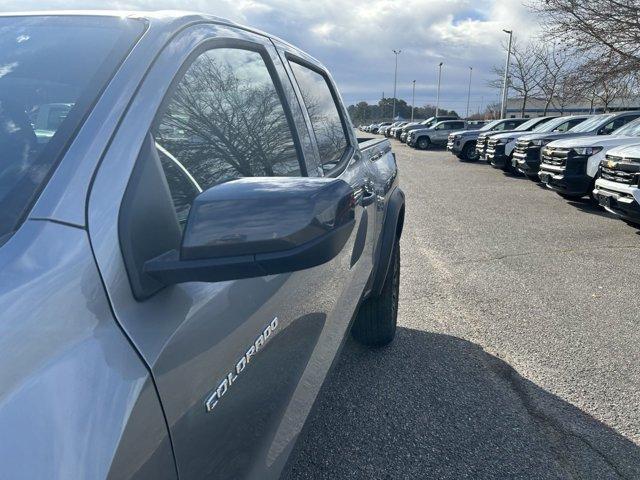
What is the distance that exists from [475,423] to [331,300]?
4.64 ft

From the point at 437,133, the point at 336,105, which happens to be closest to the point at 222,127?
the point at 336,105

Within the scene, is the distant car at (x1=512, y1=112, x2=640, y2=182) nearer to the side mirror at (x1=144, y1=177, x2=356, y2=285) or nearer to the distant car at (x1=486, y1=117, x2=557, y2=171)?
the distant car at (x1=486, y1=117, x2=557, y2=171)

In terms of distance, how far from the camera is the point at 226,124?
1.67 metres

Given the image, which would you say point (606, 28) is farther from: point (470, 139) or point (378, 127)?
point (378, 127)

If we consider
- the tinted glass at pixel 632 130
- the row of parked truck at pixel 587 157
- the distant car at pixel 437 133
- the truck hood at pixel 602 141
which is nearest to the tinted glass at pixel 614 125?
the row of parked truck at pixel 587 157

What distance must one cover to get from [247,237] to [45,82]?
0.76 meters

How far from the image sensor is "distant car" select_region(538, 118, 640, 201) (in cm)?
985

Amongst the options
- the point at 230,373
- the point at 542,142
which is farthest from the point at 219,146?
the point at 542,142

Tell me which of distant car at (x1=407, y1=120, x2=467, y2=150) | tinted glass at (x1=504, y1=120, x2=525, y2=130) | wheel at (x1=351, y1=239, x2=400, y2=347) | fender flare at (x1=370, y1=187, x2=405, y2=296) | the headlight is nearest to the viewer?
fender flare at (x1=370, y1=187, x2=405, y2=296)

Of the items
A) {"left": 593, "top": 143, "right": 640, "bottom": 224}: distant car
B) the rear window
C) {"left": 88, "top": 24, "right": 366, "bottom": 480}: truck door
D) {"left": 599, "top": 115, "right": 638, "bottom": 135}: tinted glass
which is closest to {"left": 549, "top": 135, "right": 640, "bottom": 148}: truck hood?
{"left": 593, "top": 143, "right": 640, "bottom": 224}: distant car

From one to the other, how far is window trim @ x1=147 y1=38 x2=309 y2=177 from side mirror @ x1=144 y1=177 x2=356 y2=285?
1.03 ft

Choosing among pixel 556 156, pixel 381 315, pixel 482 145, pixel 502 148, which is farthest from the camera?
pixel 482 145

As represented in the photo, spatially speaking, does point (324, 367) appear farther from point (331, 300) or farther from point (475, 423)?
point (475, 423)

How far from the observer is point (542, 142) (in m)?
13.3
